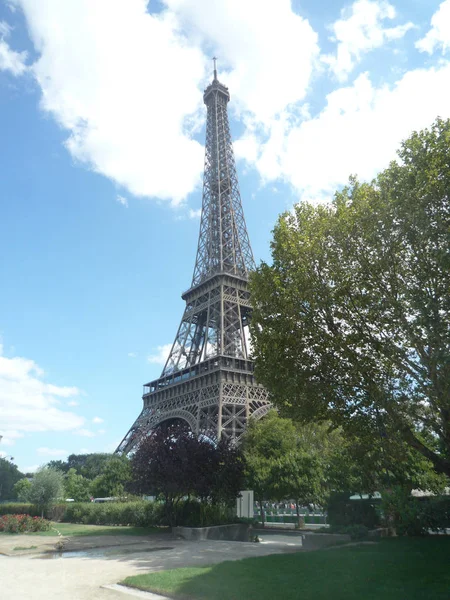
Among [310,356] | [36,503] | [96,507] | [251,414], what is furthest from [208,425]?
[310,356]

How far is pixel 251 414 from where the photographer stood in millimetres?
42094

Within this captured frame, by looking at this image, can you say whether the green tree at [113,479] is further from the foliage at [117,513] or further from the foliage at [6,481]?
the foliage at [6,481]

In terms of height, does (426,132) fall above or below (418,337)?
above

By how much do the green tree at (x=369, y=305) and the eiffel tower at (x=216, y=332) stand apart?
70.2 ft

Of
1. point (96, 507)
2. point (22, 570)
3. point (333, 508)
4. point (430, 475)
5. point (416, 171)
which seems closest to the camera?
point (22, 570)

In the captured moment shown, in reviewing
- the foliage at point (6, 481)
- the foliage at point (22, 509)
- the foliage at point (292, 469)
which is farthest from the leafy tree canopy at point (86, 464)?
the foliage at point (292, 469)

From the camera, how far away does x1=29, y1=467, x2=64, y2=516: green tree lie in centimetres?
3209

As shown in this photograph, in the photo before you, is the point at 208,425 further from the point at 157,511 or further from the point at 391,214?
the point at 391,214

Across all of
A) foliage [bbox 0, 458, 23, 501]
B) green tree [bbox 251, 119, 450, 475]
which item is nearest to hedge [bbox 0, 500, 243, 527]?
green tree [bbox 251, 119, 450, 475]

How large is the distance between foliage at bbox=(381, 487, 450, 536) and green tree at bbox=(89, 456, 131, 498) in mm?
33251

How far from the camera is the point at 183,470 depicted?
74.3ft

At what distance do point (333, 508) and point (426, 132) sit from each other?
678 inches

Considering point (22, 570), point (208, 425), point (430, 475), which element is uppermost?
point (208, 425)

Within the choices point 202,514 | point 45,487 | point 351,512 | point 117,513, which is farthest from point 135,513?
point 351,512
